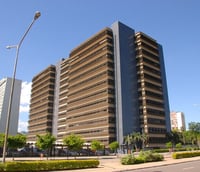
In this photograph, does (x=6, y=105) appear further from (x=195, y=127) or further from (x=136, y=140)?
(x=195, y=127)

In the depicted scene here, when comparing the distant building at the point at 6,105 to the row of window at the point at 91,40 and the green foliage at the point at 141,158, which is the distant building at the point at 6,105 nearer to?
the row of window at the point at 91,40

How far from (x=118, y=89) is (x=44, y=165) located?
68.7 m

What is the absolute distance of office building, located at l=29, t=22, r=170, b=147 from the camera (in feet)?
287

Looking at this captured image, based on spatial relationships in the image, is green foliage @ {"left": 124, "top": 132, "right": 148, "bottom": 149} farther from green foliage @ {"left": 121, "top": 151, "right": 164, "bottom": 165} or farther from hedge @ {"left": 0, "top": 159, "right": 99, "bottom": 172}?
hedge @ {"left": 0, "top": 159, "right": 99, "bottom": 172}

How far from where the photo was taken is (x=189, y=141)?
127500mm

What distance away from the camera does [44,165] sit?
2212 centimetres

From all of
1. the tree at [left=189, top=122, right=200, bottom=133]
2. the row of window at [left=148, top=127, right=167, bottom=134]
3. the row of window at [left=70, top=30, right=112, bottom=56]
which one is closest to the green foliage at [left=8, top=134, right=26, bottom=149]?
the row of window at [left=148, top=127, right=167, bottom=134]

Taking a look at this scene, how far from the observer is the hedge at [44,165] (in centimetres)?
1962

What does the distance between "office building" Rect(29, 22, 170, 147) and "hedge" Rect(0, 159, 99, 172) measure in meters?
59.8

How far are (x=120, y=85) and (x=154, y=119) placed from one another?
810 inches

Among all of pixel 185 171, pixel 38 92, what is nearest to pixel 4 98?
pixel 38 92

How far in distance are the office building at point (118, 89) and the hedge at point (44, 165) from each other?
5977 cm

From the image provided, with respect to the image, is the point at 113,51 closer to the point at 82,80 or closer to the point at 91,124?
the point at 82,80

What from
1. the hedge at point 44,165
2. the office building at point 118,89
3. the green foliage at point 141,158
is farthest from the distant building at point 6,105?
the hedge at point 44,165
